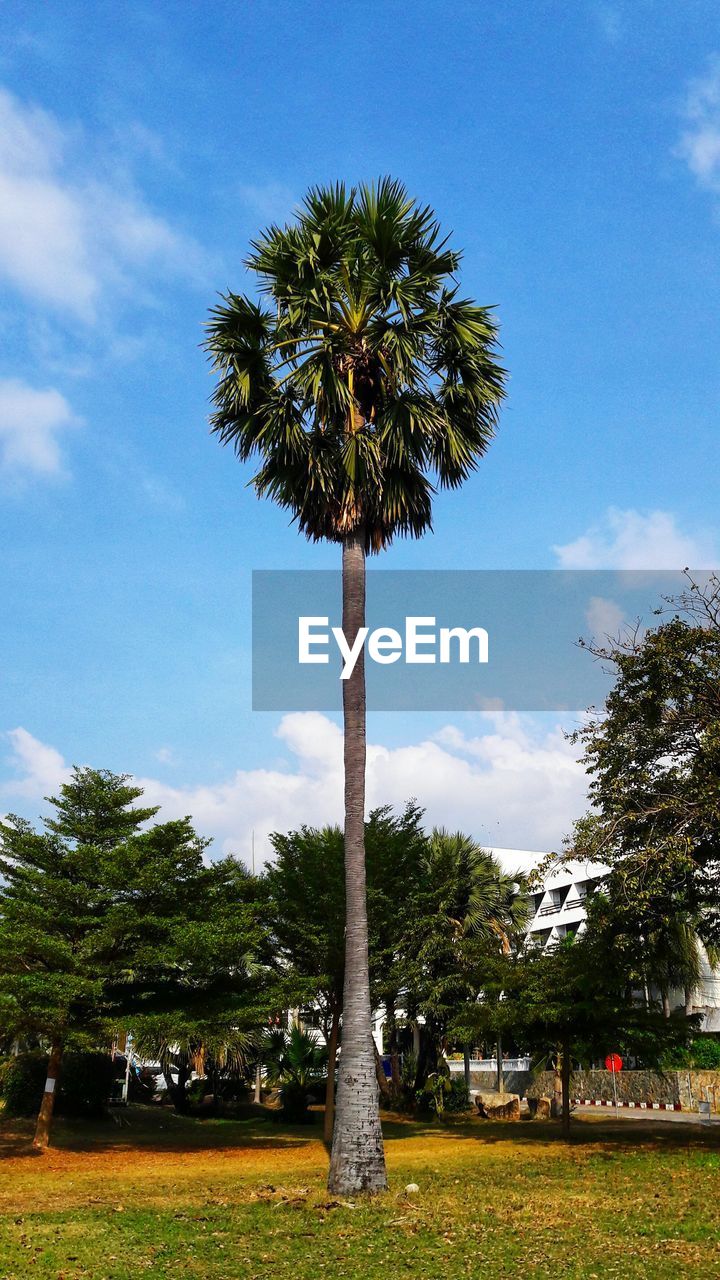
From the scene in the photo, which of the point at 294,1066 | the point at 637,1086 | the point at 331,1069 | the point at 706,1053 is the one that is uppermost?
the point at 331,1069

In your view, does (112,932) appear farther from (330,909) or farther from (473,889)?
(473,889)

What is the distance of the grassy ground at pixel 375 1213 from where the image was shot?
38.4 feet

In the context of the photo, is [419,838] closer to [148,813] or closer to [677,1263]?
[148,813]

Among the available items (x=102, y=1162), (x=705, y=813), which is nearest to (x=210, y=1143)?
(x=102, y=1162)

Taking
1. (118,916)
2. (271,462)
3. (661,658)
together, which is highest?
(271,462)

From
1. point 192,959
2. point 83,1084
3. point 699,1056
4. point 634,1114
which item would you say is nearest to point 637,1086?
point 699,1056

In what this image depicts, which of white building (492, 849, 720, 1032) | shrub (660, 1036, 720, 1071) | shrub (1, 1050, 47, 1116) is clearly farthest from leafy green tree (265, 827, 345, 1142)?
white building (492, 849, 720, 1032)

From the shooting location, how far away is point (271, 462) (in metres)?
20.7

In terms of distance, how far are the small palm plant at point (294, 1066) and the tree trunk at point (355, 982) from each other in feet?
58.5

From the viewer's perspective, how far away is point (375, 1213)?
49.7 feet

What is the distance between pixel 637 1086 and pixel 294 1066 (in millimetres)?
18767

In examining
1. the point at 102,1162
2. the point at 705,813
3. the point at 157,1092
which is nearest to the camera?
the point at 705,813

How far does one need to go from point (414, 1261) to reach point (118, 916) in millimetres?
14384

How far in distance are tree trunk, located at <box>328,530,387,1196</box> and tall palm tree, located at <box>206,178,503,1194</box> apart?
4cm
